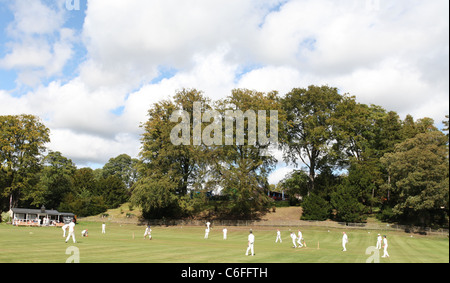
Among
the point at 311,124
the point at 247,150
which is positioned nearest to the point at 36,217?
the point at 247,150

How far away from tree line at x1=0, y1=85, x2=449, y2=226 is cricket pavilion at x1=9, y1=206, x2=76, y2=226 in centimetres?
527

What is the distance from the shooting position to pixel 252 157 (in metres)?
68.3

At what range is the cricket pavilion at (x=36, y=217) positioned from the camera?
61031mm

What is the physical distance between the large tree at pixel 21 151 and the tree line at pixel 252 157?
179 millimetres

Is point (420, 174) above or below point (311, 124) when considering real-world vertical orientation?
below

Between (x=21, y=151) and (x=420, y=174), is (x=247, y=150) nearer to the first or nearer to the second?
(x=420, y=174)

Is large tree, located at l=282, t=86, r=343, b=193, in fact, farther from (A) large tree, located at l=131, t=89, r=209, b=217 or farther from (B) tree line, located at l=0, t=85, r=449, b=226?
(A) large tree, located at l=131, t=89, r=209, b=217

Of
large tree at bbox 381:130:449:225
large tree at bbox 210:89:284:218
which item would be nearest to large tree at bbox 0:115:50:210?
large tree at bbox 210:89:284:218

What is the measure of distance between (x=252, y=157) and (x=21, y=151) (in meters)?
45.9

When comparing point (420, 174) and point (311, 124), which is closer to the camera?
point (420, 174)

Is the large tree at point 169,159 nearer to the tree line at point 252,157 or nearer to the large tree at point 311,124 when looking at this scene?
the tree line at point 252,157

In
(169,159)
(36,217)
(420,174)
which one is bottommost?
(36,217)
